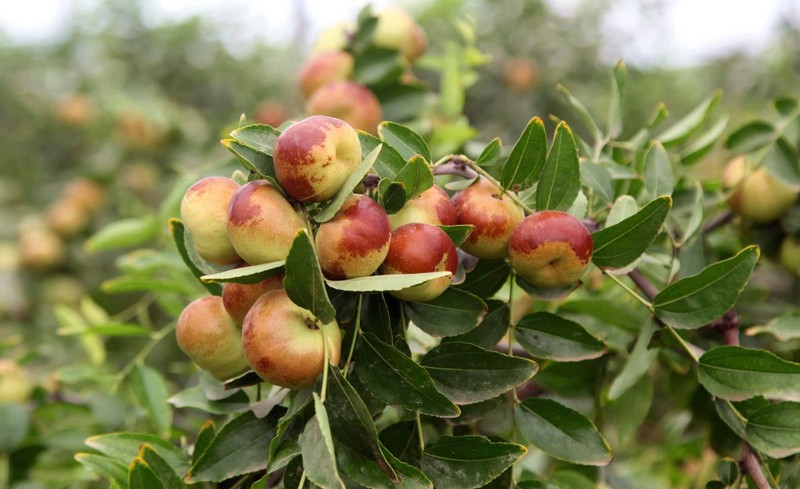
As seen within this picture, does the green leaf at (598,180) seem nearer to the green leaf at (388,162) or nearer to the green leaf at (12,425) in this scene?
the green leaf at (388,162)

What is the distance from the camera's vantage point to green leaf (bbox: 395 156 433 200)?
27.2 inches

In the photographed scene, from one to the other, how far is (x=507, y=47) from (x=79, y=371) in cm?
264

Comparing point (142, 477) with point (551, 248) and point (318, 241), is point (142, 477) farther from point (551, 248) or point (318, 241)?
point (551, 248)

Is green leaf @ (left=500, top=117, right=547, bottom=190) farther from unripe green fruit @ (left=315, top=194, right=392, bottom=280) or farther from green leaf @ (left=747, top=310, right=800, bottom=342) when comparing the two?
green leaf @ (left=747, top=310, right=800, bottom=342)

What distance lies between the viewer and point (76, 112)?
319cm

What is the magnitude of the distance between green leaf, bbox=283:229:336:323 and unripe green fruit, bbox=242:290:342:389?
2cm

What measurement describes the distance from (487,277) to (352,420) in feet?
0.81

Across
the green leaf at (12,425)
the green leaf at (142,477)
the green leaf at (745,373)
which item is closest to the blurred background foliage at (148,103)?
the green leaf at (12,425)

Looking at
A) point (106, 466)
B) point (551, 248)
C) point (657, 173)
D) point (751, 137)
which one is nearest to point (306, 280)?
point (551, 248)

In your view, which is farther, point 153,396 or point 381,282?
point 153,396

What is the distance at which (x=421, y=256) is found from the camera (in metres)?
0.68

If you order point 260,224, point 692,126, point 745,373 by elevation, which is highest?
point 260,224

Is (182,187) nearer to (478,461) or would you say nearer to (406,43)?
(406,43)

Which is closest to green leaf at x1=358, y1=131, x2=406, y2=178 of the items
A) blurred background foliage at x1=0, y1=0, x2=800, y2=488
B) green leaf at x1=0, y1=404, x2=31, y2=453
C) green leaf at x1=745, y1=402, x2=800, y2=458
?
green leaf at x1=745, y1=402, x2=800, y2=458
